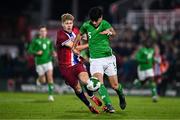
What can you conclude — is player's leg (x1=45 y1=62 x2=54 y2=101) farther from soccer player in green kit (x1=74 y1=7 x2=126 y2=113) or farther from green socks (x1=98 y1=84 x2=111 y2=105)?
green socks (x1=98 y1=84 x2=111 y2=105)

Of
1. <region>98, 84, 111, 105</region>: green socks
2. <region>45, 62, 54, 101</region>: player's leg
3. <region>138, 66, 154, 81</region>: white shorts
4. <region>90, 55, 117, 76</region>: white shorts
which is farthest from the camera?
<region>138, 66, 154, 81</region>: white shorts

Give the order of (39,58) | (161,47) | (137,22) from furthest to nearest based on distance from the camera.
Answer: (137,22)
(161,47)
(39,58)

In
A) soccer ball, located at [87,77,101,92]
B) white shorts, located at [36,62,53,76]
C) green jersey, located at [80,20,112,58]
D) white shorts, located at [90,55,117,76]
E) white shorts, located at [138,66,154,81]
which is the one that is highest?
green jersey, located at [80,20,112,58]

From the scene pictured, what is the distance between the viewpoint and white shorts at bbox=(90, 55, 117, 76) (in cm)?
1688

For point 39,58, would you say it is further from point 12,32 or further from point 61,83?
A: point 12,32

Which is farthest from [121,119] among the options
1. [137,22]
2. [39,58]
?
[137,22]

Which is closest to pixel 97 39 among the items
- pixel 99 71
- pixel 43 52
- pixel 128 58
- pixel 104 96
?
pixel 99 71

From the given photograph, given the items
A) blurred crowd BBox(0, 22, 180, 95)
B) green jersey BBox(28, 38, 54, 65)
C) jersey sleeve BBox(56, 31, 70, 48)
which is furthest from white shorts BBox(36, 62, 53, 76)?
jersey sleeve BBox(56, 31, 70, 48)

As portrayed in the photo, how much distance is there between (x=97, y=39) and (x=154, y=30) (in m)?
15.6

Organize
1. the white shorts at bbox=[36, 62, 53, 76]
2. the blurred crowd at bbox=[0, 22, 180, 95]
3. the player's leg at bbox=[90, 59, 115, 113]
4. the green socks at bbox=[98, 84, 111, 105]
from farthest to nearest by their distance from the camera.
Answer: the blurred crowd at bbox=[0, 22, 180, 95]
the white shorts at bbox=[36, 62, 53, 76]
the player's leg at bbox=[90, 59, 115, 113]
the green socks at bbox=[98, 84, 111, 105]

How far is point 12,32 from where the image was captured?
40.7 metres

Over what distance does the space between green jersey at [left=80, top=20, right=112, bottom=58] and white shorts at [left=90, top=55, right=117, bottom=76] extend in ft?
0.43

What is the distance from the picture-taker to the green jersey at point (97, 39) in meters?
16.8

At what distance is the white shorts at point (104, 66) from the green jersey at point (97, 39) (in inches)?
5.2
